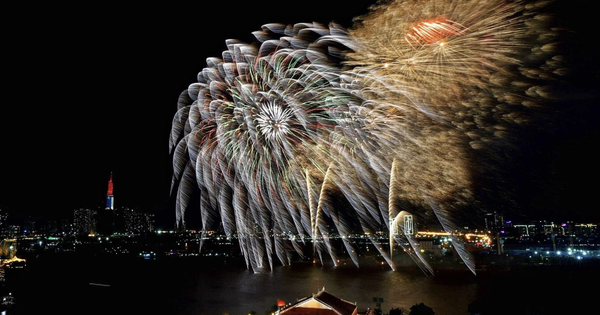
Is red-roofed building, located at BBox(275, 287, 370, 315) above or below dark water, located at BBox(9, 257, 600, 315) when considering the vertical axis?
above

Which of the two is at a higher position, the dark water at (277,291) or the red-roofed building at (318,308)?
the red-roofed building at (318,308)

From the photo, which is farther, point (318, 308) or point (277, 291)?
point (277, 291)

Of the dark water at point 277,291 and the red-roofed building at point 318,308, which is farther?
the dark water at point 277,291

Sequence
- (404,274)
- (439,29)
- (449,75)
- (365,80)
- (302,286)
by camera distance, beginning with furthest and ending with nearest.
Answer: (404,274), (302,286), (365,80), (449,75), (439,29)

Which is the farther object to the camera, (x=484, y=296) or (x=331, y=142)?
(x=484, y=296)

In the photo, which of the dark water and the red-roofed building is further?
the dark water

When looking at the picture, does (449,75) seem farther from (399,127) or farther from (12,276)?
(12,276)

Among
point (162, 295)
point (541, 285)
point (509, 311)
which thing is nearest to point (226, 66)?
point (509, 311)

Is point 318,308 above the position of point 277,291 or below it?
above
